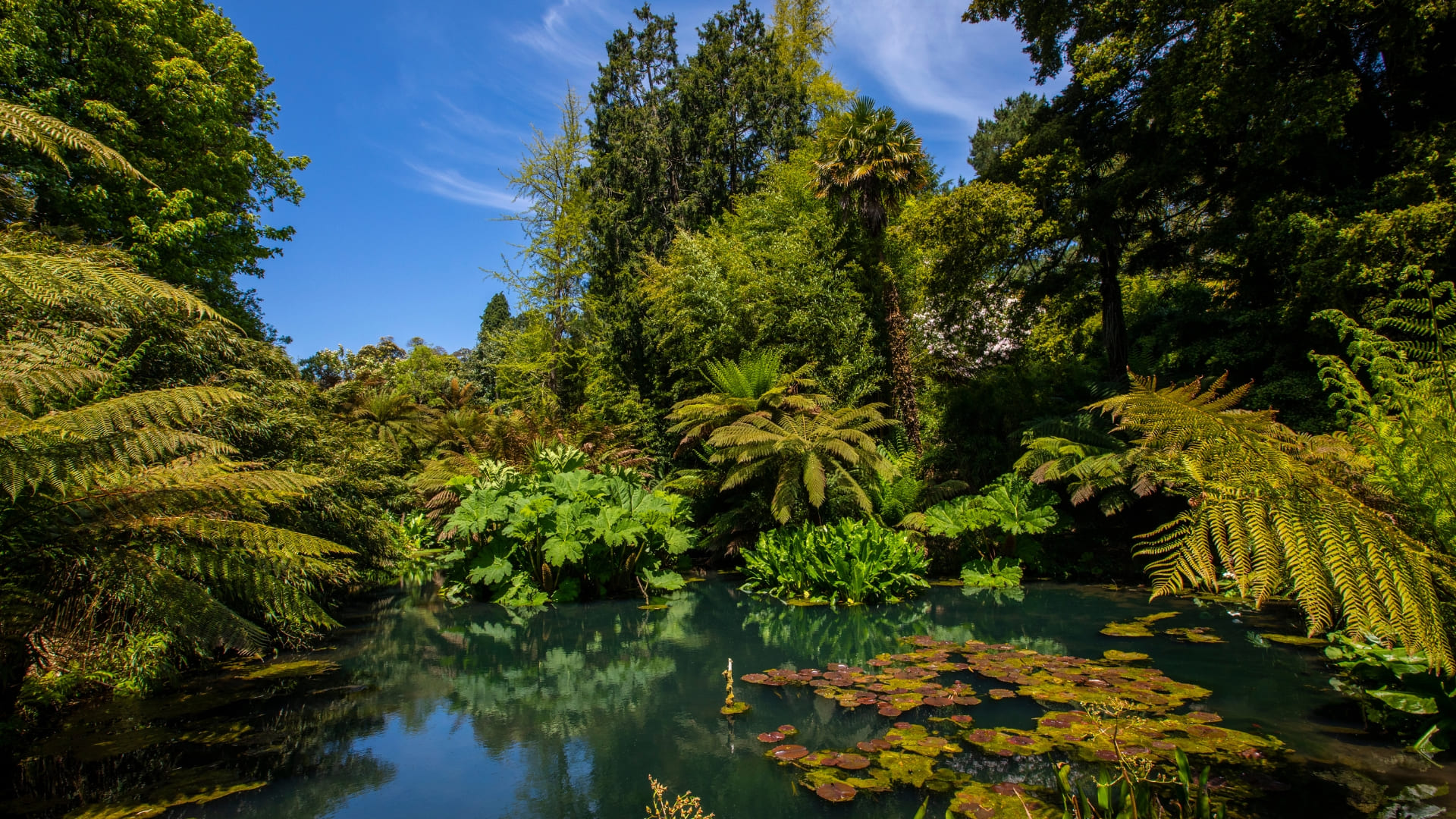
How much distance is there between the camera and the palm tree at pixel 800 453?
7812 mm

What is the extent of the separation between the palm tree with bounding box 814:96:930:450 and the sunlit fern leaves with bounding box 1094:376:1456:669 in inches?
335

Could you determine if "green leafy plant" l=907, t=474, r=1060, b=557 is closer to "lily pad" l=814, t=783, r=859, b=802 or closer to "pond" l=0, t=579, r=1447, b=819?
"pond" l=0, t=579, r=1447, b=819

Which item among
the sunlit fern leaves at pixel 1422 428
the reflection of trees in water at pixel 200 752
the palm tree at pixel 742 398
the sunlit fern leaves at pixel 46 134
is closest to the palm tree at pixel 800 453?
the palm tree at pixel 742 398

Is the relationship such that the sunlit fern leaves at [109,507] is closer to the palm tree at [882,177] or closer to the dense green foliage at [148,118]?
the dense green foliage at [148,118]

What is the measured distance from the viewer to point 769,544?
7.71 m

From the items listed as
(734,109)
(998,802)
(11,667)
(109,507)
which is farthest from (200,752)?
(734,109)

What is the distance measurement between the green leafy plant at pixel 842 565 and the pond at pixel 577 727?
1031mm

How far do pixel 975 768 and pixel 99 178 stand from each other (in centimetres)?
1276

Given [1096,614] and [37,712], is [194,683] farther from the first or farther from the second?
[1096,614]

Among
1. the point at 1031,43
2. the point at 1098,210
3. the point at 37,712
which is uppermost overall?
the point at 1031,43

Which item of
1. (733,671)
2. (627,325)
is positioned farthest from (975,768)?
(627,325)

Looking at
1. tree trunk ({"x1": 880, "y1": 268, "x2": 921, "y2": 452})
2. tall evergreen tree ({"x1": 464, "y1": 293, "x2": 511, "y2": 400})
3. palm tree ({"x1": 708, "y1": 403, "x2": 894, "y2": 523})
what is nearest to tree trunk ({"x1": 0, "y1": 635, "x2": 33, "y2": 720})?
palm tree ({"x1": 708, "y1": 403, "x2": 894, "y2": 523})

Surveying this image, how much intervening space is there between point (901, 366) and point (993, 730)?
808cm

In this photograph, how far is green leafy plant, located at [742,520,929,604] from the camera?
682 centimetres
